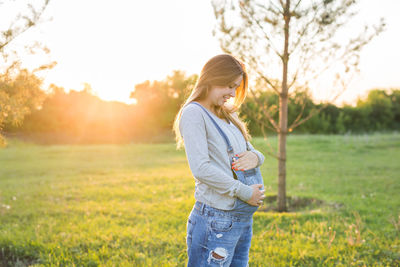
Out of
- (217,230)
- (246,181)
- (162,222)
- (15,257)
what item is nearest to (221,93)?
(246,181)

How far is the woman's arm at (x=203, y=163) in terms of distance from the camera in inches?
70.3

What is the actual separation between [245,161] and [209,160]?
0.26 meters

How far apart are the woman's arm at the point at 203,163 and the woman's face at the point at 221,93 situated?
22cm

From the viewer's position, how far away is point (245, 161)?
6.42 feet

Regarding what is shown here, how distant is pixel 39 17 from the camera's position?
3.44 m

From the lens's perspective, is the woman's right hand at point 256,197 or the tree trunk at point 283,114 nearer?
the woman's right hand at point 256,197

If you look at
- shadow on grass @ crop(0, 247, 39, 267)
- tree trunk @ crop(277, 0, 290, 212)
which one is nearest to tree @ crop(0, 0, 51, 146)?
shadow on grass @ crop(0, 247, 39, 267)

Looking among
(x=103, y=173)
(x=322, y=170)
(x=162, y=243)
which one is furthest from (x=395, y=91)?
(x=162, y=243)

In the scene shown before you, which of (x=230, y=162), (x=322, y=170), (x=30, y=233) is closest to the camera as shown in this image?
(x=230, y=162)

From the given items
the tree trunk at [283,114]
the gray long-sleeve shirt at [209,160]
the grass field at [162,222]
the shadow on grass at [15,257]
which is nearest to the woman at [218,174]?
the gray long-sleeve shirt at [209,160]

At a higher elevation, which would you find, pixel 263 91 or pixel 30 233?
pixel 263 91

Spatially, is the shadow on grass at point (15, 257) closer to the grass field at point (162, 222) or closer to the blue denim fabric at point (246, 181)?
the grass field at point (162, 222)

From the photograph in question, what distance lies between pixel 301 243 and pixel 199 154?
2899mm

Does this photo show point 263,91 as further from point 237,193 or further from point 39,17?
point 237,193
